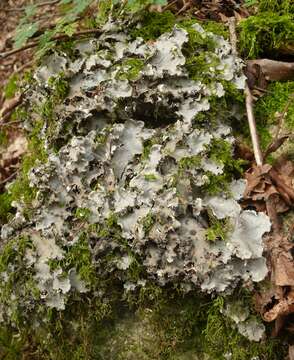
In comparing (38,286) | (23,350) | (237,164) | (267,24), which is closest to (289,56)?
(267,24)

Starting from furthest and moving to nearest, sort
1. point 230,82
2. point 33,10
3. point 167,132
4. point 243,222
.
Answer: point 33,10
point 230,82
point 167,132
point 243,222

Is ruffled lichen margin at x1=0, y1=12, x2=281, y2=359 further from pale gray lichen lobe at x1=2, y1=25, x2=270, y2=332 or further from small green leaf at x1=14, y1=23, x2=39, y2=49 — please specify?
small green leaf at x1=14, y1=23, x2=39, y2=49

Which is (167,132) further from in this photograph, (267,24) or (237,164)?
(267,24)

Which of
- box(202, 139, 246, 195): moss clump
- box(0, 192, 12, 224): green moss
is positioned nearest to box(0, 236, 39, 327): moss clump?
box(0, 192, 12, 224): green moss

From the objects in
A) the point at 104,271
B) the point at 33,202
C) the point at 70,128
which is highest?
the point at 70,128

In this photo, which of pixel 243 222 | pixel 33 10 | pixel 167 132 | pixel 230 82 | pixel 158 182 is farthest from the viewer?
pixel 33 10

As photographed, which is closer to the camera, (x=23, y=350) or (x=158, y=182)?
(x=158, y=182)

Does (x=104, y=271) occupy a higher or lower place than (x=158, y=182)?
lower

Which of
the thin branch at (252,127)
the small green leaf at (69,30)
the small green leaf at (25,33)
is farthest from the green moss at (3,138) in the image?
the thin branch at (252,127)
